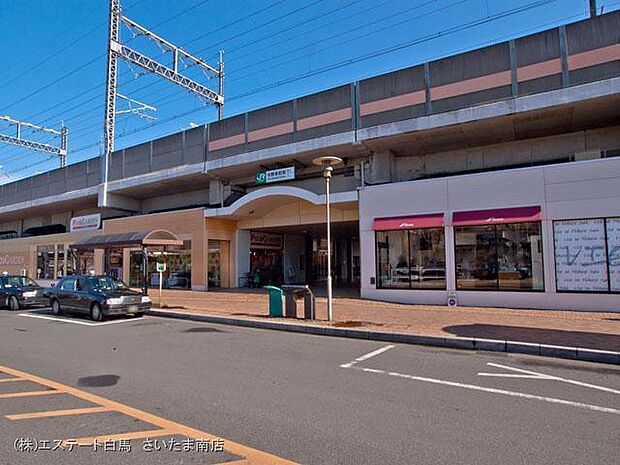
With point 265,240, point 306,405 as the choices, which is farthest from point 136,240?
point 306,405

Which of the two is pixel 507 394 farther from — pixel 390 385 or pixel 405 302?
pixel 405 302

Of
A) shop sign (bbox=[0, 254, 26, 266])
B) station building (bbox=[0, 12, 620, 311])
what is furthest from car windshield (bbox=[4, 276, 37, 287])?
shop sign (bbox=[0, 254, 26, 266])

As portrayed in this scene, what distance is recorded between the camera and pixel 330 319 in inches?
459

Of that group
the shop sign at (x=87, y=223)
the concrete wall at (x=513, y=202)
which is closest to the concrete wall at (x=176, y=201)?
the shop sign at (x=87, y=223)

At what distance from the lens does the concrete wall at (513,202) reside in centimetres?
1323

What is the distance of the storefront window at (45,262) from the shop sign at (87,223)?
3.41 metres

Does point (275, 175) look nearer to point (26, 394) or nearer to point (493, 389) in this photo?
point (26, 394)

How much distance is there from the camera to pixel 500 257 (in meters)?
14.9

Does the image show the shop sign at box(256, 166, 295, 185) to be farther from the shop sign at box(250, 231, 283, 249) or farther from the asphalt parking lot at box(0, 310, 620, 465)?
the asphalt parking lot at box(0, 310, 620, 465)

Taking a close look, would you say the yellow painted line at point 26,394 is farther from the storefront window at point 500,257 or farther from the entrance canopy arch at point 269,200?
the entrance canopy arch at point 269,200

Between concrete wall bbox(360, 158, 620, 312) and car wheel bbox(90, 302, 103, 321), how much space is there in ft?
32.5

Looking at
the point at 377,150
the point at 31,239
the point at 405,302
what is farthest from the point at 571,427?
the point at 31,239

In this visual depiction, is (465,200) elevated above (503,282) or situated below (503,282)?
above

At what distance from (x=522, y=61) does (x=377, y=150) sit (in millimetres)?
6775
